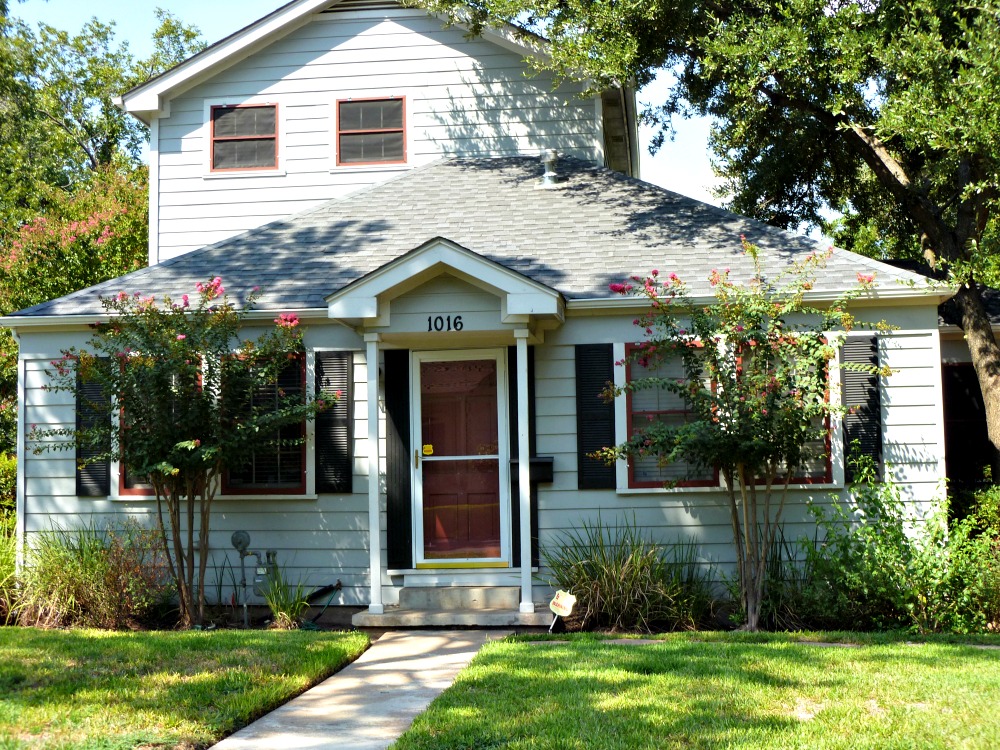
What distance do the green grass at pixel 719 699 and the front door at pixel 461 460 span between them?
2.39m

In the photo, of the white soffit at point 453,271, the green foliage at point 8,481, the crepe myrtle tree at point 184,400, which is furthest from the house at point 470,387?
the green foliage at point 8,481

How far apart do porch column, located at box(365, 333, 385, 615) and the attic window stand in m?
4.89

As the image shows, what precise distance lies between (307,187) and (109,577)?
19.5 feet

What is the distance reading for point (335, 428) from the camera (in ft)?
32.1

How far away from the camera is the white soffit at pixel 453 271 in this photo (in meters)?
8.74

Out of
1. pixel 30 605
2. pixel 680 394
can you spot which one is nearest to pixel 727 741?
pixel 680 394

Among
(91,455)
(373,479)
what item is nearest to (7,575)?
(91,455)

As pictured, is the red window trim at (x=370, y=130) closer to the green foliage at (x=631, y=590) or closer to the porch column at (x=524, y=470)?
the porch column at (x=524, y=470)

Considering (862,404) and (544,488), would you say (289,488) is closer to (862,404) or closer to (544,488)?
(544,488)

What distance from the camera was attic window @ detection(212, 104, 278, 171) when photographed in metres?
12.9

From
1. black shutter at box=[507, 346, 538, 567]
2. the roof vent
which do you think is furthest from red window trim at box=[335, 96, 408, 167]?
black shutter at box=[507, 346, 538, 567]

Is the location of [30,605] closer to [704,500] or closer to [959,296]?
[704,500]

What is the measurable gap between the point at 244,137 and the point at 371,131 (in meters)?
1.73

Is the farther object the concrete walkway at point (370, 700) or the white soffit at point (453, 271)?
the white soffit at point (453, 271)
